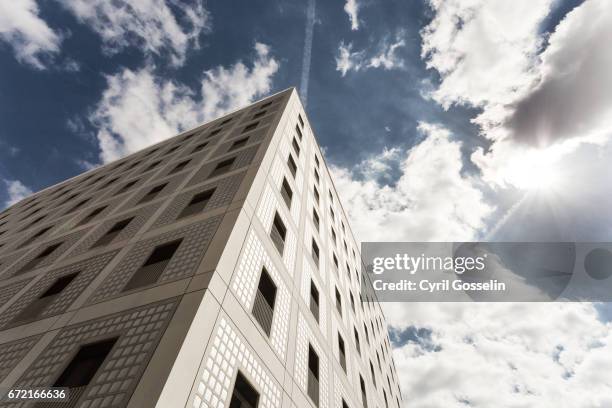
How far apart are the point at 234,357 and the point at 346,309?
1043 cm

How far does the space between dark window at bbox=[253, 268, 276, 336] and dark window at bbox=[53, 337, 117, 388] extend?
279cm

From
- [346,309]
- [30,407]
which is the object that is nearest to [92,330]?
[30,407]

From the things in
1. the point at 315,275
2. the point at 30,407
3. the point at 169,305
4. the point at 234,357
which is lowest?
the point at 30,407

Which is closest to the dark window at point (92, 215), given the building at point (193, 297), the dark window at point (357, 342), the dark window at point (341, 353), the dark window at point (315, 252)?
the building at point (193, 297)

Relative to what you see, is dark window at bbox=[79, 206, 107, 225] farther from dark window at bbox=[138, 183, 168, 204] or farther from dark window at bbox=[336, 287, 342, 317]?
dark window at bbox=[336, 287, 342, 317]

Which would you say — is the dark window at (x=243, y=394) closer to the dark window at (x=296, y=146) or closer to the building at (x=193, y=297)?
the building at (x=193, y=297)

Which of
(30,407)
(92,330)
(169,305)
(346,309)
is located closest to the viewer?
(30,407)

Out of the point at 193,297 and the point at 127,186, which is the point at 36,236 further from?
the point at 193,297

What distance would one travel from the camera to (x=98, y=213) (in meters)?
13.4

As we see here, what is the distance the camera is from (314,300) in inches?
432

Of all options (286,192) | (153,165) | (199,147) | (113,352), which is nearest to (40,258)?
(113,352)

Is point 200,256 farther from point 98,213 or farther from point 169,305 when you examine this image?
point 98,213

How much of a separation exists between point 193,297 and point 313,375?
4857 millimetres

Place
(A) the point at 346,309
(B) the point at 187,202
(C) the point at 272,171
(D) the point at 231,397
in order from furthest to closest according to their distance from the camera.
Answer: (A) the point at 346,309 < (C) the point at 272,171 < (B) the point at 187,202 < (D) the point at 231,397
